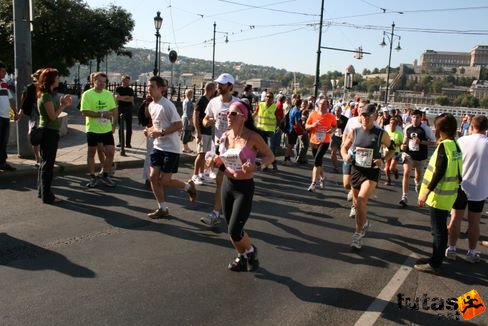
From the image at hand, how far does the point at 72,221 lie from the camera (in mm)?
6258

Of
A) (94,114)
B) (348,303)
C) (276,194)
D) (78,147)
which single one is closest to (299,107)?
(276,194)

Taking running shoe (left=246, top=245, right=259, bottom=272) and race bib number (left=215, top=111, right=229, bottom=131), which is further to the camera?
race bib number (left=215, top=111, right=229, bottom=131)

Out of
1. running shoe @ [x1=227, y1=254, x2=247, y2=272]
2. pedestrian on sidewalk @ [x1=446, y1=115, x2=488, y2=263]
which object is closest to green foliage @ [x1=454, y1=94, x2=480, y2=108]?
pedestrian on sidewalk @ [x1=446, y1=115, x2=488, y2=263]

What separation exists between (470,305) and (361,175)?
2117 millimetres

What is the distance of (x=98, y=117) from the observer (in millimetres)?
7922

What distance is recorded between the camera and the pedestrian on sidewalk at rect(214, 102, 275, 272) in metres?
4.65

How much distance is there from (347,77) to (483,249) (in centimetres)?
2383

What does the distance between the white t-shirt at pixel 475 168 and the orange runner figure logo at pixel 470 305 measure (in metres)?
1.62

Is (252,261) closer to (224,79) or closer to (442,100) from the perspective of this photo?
(224,79)

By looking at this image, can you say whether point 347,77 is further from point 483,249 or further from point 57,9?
point 483,249

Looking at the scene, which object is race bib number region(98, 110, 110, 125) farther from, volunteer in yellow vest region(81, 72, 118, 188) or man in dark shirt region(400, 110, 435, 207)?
man in dark shirt region(400, 110, 435, 207)

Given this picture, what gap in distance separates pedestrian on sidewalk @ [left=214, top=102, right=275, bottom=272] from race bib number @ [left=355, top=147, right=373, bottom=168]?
5.58ft

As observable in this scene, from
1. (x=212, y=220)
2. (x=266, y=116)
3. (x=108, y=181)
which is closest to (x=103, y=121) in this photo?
(x=108, y=181)

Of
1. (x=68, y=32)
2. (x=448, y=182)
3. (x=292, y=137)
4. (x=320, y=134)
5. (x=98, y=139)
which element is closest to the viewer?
(x=448, y=182)
